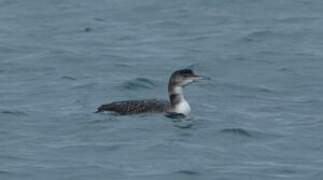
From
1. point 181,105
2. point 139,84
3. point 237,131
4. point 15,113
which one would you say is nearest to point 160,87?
point 139,84

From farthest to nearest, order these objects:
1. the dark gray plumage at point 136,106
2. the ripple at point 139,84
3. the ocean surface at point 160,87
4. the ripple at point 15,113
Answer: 1. the ripple at point 139,84
2. the ripple at point 15,113
3. the dark gray plumage at point 136,106
4. the ocean surface at point 160,87

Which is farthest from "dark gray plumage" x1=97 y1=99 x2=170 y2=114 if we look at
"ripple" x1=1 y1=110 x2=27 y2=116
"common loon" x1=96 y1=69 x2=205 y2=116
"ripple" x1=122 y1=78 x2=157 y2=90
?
"ripple" x1=122 y1=78 x2=157 y2=90

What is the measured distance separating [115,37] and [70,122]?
8.18m

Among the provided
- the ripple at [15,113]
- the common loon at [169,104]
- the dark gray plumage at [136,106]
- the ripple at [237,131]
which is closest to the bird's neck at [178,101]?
the common loon at [169,104]

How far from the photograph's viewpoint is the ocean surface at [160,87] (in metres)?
19.2

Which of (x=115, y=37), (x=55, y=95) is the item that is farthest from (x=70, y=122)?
(x=115, y=37)

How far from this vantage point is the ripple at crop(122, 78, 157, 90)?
24.8 metres

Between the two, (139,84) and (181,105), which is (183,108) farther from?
(139,84)

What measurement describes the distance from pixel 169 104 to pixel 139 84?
95.3 inches

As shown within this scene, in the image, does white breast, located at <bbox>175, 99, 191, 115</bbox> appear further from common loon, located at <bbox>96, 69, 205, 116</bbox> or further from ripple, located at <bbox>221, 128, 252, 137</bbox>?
ripple, located at <bbox>221, 128, 252, 137</bbox>

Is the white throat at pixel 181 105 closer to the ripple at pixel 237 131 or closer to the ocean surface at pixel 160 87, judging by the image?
the ocean surface at pixel 160 87

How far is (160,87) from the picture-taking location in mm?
25047

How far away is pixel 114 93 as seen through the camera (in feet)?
79.7

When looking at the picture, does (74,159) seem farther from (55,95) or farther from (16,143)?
(55,95)
